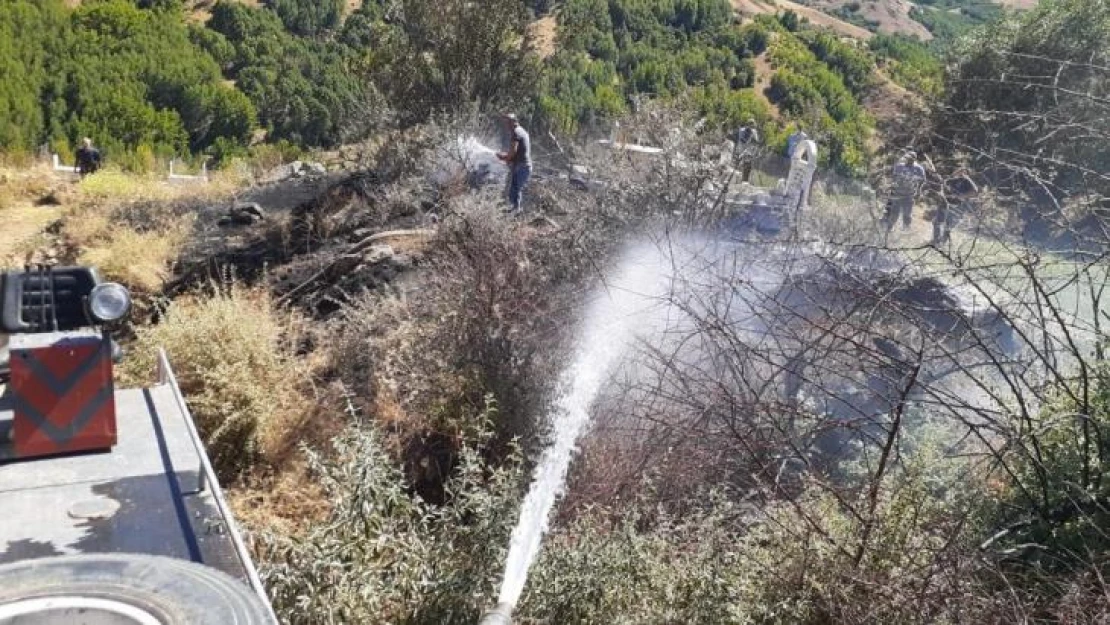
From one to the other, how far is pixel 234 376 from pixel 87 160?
1416 centimetres

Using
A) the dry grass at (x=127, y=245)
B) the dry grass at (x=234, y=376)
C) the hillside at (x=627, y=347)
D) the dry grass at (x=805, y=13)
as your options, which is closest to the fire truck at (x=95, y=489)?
the hillside at (x=627, y=347)

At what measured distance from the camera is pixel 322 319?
8.89m

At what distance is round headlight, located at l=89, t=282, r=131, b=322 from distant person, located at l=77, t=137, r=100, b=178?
15.2m

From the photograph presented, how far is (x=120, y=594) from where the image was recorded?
3254 mm

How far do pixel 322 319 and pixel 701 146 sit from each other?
14.4ft

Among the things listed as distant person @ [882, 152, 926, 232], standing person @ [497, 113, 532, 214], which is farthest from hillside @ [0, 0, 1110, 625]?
standing person @ [497, 113, 532, 214]

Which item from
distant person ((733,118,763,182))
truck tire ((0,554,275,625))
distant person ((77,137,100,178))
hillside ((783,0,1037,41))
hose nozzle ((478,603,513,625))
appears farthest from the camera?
hillside ((783,0,1037,41))

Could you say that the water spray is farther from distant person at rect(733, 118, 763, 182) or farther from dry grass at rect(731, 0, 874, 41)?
dry grass at rect(731, 0, 874, 41)

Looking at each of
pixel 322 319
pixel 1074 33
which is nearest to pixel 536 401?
pixel 322 319

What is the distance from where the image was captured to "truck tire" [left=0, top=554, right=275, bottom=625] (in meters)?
3.13

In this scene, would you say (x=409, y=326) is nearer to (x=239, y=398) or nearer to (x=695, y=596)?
(x=239, y=398)

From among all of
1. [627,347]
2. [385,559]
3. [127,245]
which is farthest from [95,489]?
[127,245]

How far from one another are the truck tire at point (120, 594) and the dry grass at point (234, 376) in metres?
2.53

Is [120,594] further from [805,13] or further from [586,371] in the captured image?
[805,13]
